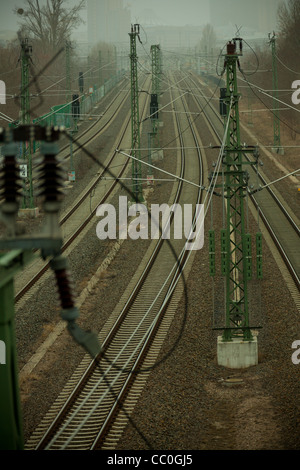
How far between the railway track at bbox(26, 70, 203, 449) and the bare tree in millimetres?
65610

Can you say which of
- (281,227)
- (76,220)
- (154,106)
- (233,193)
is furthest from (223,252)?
(154,106)

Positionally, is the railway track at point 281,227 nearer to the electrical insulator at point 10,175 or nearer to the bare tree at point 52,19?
the electrical insulator at point 10,175

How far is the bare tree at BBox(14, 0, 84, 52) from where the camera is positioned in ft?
287

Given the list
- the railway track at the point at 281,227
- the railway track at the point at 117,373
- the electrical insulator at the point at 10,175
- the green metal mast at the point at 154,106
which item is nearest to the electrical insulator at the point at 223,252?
the railway track at the point at 117,373

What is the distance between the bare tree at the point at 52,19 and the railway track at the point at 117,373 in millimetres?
65610

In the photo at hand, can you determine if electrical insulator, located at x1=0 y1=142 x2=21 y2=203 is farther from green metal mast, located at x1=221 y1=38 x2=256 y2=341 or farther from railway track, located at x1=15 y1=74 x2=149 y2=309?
railway track, located at x1=15 y1=74 x2=149 y2=309

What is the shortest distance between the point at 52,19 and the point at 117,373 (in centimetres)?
7770

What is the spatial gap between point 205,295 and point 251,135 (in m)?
38.3

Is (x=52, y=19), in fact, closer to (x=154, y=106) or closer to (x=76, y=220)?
(x=154, y=106)

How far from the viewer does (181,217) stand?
118ft

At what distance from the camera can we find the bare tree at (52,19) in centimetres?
8762

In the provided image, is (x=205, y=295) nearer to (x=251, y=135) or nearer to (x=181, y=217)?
(x=181, y=217)

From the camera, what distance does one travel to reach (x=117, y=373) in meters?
18.4

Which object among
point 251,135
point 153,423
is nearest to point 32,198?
point 153,423
